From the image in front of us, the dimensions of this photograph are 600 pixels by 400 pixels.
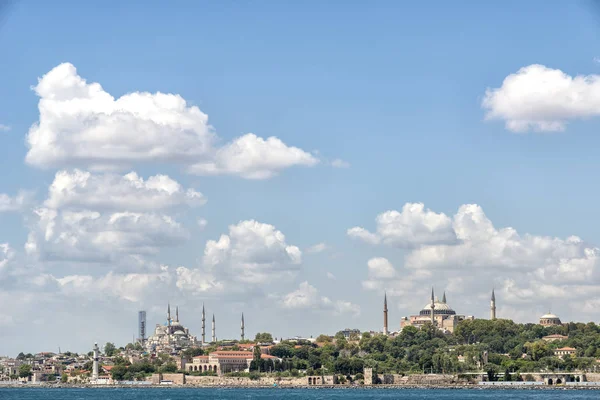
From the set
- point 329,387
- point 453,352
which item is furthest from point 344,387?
point 453,352

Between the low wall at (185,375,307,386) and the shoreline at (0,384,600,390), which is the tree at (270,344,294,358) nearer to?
the low wall at (185,375,307,386)

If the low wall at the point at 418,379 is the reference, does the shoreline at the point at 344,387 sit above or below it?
below

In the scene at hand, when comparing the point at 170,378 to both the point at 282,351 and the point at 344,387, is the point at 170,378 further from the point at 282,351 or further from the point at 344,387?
the point at 344,387

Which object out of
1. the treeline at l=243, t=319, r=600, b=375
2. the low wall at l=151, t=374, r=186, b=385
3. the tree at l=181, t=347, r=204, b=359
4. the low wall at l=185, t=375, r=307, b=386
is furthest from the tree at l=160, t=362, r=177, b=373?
the treeline at l=243, t=319, r=600, b=375

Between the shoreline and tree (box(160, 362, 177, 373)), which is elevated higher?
tree (box(160, 362, 177, 373))

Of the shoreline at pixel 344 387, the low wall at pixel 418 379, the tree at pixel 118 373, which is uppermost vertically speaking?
the tree at pixel 118 373

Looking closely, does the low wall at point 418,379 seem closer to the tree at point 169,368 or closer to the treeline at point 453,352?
the treeline at point 453,352

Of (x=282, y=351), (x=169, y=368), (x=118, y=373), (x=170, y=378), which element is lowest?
(x=170, y=378)

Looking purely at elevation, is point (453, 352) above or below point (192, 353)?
below

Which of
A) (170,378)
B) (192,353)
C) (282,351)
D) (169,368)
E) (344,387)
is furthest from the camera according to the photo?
(192,353)

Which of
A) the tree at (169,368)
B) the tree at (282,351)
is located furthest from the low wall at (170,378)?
the tree at (282,351)

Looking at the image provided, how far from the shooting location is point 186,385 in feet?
556

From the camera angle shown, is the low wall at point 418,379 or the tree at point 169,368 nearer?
the low wall at point 418,379

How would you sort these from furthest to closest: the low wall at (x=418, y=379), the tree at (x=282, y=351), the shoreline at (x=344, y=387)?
the tree at (x=282, y=351) → the low wall at (x=418, y=379) → the shoreline at (x=344, y=387)
